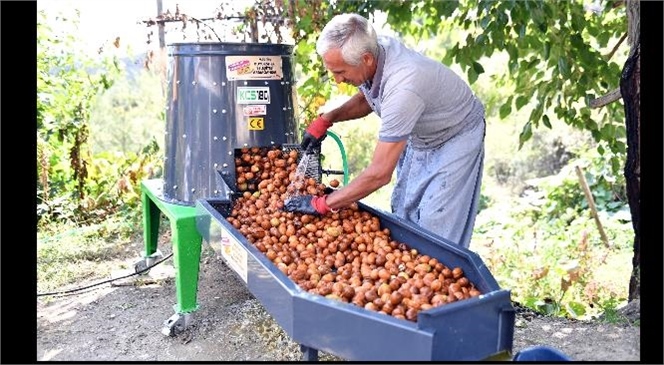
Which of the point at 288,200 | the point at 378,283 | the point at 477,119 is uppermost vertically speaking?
the point at 477,119

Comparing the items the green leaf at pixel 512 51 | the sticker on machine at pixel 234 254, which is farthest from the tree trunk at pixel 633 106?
the sticker on machine at pixel 234 254

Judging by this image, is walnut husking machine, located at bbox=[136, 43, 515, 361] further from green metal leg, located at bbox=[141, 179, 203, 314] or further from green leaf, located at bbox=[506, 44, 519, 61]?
green leaf, located at bbox=[506, 44, 519, 61]

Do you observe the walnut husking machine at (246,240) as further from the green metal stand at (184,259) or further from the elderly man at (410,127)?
the elderly man at (410,127)

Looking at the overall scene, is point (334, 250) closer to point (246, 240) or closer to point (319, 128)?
point (246, 240)

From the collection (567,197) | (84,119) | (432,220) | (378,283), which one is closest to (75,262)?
(84,119)

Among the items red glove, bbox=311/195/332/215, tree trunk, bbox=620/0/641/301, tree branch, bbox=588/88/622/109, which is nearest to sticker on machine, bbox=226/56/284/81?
red glove, bbox=311/195/332/215

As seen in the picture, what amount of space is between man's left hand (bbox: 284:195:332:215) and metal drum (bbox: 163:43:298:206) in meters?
0.47

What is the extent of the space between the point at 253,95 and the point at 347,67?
79 centimetres

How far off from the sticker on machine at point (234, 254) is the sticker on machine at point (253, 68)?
1.04 metres

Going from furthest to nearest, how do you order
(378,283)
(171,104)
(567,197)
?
1. (567,197)
2. (171,104)
3. (378,283)

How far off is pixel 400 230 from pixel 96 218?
388 cm

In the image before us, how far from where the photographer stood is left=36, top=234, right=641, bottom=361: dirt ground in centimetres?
337

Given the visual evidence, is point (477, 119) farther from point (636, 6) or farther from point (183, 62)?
point (183, 62)

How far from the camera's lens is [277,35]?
5469 mm
